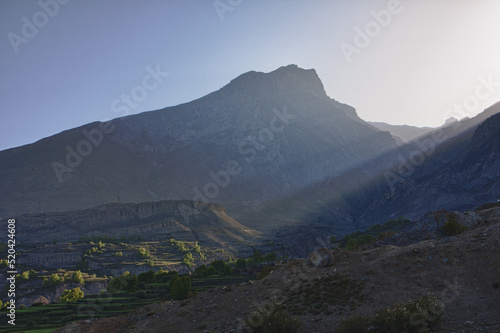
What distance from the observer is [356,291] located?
72.8 ft

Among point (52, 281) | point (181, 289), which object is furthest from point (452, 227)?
point (52, 281)

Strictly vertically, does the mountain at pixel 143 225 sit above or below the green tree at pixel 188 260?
above

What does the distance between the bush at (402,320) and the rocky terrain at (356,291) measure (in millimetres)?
824

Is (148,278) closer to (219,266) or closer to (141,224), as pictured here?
(219,266)

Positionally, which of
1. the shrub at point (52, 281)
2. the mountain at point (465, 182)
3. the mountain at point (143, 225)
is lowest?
the mountain at point (465, 182)

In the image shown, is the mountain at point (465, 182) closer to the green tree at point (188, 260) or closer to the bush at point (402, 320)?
the green tree at point (188, 260)

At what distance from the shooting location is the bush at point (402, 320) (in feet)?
53.7

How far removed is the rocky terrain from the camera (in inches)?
757

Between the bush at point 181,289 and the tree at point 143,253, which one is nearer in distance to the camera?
the bush at point 181,289

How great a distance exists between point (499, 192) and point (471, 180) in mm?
25332

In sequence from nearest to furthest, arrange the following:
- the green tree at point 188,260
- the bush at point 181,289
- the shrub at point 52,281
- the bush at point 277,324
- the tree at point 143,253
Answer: the bush at point 277,324 → the bush at point 181,289 → the shrub at point 52,281 → the green tree at point 188,260 → the tree at point 143,253

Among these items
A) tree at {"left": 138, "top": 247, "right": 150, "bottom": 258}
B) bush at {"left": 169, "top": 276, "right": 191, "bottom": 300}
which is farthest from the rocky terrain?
tree at {"left": 138, "top": 247, "right": 150, "bottom": 258}

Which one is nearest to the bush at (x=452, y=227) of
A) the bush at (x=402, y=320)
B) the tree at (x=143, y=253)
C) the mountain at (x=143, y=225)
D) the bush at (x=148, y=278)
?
the bush at (x=402, y=320)

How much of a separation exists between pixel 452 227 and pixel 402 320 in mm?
17131
